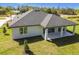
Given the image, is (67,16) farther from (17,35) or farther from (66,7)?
(17,35)

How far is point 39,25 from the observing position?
17.8m

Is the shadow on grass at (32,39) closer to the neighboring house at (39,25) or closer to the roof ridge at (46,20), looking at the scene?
the neighboring house at (39,25)

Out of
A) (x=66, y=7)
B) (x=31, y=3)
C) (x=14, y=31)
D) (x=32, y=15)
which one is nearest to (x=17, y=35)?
(x=14, y=31)

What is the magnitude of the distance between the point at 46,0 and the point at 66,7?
2001mm

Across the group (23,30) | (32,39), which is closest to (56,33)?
(32,39)

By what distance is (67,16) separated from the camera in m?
15.9

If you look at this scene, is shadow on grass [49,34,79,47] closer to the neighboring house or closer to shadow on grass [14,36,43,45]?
the neighboring house

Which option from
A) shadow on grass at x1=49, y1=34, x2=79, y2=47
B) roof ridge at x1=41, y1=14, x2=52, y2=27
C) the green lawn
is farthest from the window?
shadow on grass at x1=49, y1=34, x2=79, y2=47

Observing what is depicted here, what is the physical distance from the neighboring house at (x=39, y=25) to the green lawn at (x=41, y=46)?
3.08 ft

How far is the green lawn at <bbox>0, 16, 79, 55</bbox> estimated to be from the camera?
561 inches

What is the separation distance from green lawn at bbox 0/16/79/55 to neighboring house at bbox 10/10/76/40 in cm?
94

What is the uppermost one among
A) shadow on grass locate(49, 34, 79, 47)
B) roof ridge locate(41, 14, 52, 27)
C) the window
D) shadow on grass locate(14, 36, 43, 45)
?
roof ridge locate(41, 14, 52, 27)

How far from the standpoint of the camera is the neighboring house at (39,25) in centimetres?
1683

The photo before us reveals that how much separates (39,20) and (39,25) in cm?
61
